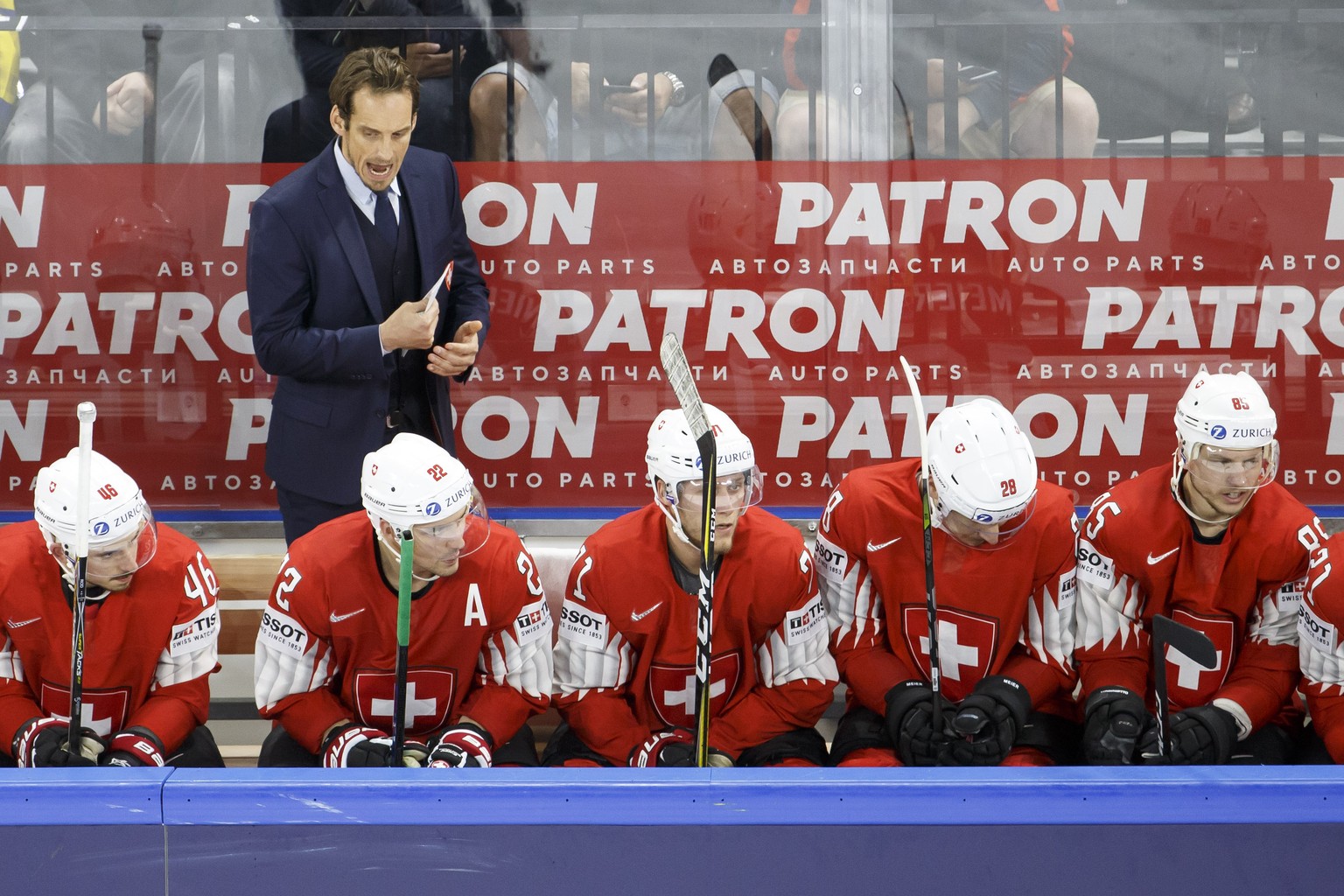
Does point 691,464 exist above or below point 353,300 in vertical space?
below

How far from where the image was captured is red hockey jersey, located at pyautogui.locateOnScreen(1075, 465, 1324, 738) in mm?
2898

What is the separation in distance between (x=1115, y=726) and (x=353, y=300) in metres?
2.00

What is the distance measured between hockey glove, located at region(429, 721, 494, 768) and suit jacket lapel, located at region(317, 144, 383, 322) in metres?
1.15

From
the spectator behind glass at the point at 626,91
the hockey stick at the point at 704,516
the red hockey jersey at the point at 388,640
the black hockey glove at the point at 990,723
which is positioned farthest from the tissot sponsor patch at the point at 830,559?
the spectator behind glass at the point at 626,91

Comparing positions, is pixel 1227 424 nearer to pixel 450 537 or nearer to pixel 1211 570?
pixel 1211 570

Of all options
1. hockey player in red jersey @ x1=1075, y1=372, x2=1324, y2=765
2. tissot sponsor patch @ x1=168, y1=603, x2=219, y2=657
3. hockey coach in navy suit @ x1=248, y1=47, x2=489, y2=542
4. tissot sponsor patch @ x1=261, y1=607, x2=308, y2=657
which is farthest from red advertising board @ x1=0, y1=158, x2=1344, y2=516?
tissot sponsor patch @ x1=261, y1=607, x2=308, y2=657

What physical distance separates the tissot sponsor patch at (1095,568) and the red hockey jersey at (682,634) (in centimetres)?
57

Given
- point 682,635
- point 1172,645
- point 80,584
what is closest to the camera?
point 1172,645

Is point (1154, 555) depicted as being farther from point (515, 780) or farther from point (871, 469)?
point (515, 780)

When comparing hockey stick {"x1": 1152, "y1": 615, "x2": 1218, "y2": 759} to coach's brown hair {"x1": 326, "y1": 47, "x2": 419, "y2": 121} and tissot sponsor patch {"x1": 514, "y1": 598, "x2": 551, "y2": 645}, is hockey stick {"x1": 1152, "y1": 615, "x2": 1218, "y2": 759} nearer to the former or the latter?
tissot sponsor patch {"x1": 514, "y1": 598, "x2": 551, "y2": 645}

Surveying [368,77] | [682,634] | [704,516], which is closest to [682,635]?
[682,634]

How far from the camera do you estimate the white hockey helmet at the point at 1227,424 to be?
2.82 m

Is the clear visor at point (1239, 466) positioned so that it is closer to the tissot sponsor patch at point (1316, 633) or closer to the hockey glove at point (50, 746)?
the tissot sponsor patch at point (1316, 633)

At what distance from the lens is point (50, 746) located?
2.57 meters
